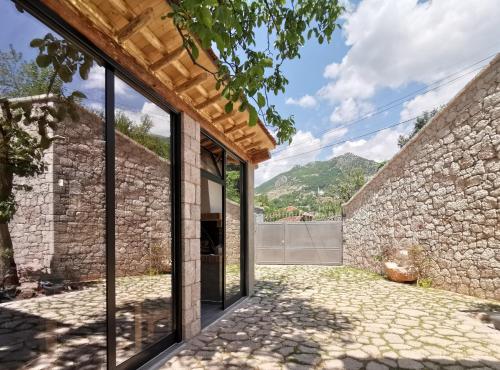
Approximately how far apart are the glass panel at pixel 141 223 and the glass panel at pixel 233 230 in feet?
6.85

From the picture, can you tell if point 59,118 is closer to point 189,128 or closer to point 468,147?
point 189,128

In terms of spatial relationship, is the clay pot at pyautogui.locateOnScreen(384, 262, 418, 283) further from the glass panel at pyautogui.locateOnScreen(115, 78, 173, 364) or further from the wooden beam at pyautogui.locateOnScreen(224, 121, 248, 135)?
the glass panel at pyautogui.locateOnScreen(115, 78, 173, 364)

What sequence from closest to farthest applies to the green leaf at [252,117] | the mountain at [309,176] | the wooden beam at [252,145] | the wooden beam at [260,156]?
the green leaf at [252,117] → the wooden beam at [252,145] → the wooden beam at [260,156] → the mountain at [309,176]

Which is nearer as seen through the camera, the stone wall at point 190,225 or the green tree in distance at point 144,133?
the green tree in distance at point 144,133

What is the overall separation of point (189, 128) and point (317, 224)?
9.59 metres

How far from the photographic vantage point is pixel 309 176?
80625mm

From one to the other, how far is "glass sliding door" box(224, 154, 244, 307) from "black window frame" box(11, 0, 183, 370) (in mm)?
1804

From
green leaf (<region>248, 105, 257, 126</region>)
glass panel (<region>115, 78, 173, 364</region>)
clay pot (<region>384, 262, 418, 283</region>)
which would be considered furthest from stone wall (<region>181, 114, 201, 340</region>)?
clay pot (<region>384, 262, 418, 283</region>)

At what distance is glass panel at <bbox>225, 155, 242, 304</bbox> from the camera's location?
18.4ft

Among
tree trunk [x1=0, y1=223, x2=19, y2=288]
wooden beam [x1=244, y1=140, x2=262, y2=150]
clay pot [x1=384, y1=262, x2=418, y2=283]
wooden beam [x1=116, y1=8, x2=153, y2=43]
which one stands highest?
wooden beam [x1=116, y1=8, x2=153, y2=43]

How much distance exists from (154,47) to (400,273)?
780cm

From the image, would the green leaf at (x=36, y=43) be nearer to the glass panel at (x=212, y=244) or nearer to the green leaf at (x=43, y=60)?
the green leaf at (x=43, y=60)

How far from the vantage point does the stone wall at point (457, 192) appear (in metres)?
5.76

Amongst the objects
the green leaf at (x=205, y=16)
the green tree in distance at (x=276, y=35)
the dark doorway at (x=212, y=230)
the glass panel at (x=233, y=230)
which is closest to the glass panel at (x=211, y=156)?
the dark doorway at (x=212, y=230)
